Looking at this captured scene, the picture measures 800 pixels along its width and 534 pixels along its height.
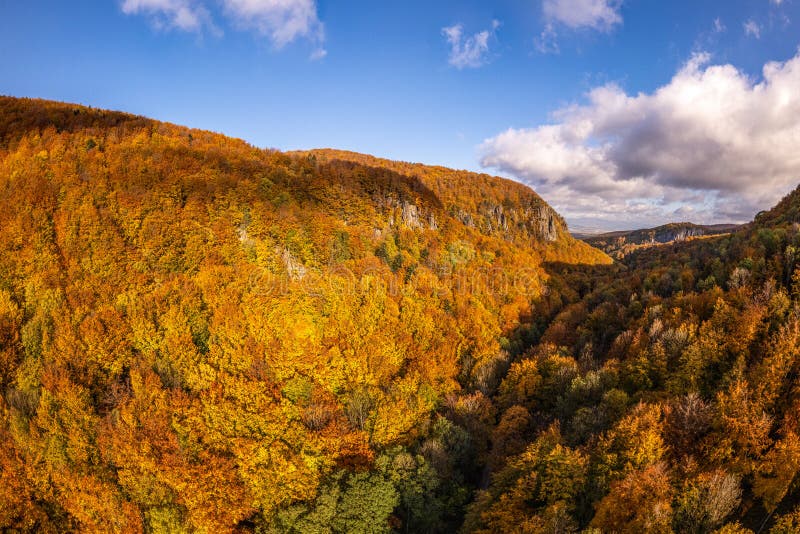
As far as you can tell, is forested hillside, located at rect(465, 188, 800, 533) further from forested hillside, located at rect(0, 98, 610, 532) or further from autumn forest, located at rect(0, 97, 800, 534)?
forested hillside, located at rect(0, 98, 610, 532)

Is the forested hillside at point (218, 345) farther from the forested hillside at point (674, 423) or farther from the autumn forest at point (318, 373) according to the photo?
the forested hillside at point (674, 423)

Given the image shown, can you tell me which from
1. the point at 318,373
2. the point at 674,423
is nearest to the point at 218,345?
the point at 318,373

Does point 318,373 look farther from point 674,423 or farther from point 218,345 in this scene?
point 674,423

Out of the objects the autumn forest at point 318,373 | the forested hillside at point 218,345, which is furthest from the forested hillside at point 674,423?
the forested hillside at point 218,345

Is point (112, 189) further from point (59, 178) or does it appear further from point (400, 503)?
point (400, 503)

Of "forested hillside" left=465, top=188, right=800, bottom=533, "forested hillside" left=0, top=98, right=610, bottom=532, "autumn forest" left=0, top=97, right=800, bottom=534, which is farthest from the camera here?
"forested hillside" left=0, top=98, right=610, bottom=532

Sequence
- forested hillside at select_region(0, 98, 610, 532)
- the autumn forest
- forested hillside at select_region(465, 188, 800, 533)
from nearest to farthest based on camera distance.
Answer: forested hillside at select_region(465, 188, 800, 533)
the autumn forest
forested hillside at select_region(0, 98, 610, 532)

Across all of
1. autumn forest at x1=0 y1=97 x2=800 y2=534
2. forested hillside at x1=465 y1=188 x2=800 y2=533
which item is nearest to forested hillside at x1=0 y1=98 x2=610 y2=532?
autumn forest at x1=0 y1=97 x2=800 y2=534
